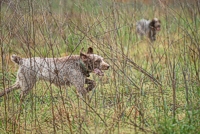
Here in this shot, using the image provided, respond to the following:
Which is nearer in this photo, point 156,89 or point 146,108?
point 146,108

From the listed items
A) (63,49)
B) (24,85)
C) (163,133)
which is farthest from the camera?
(63,49)

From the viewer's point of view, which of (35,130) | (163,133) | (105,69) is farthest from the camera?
(105,69)

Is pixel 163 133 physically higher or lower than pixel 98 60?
lower

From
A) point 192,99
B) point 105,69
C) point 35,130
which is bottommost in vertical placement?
point 35,130

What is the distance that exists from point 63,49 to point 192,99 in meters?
4.59

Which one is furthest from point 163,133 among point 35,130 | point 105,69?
point 105,69

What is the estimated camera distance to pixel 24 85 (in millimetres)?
5660

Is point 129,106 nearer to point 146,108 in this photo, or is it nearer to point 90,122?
point 146,108

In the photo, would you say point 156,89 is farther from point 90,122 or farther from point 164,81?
point 90,122

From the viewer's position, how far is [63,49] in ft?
28.1

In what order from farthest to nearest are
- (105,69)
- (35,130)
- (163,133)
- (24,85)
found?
(105,69) → (24,85) → (35,130) → (163,133)

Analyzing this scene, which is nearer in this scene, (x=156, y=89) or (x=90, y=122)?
(x=90, y=122)

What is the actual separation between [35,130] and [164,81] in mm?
2133

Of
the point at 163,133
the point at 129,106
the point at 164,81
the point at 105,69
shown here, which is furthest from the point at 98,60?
the point at 163,133
